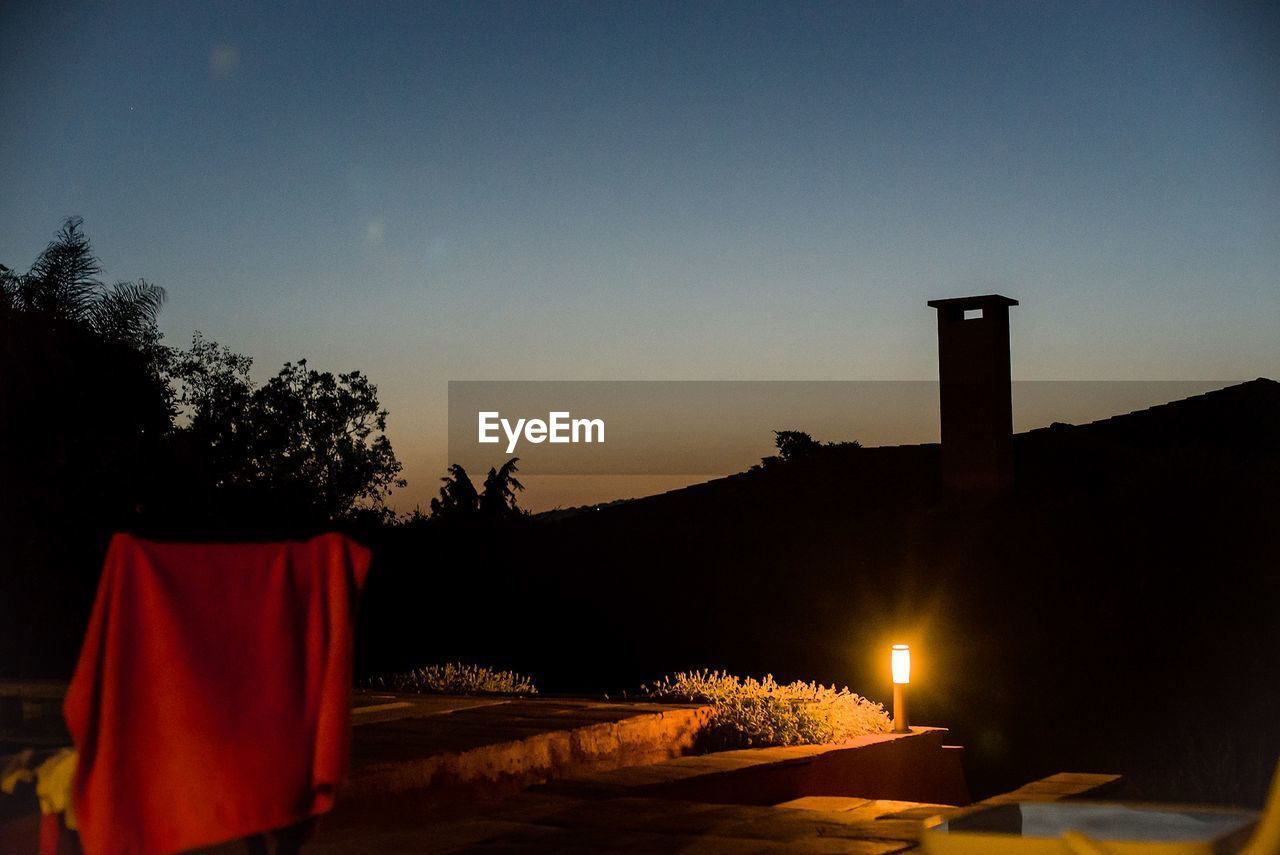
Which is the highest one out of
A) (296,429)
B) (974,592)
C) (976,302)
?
(976,302)

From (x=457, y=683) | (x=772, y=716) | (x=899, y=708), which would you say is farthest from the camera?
(x=457, y=683)

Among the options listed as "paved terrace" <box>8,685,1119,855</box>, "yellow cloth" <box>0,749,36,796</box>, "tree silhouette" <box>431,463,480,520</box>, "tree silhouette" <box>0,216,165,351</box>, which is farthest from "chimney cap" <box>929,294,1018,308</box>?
"tree silhouette" <box>431,463,480,520</box>

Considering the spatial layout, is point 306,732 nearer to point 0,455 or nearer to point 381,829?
point 381,829

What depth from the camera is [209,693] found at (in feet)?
10.6

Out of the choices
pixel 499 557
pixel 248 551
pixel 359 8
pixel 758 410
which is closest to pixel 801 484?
pixel 758 410

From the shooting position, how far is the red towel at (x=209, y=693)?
3127mm

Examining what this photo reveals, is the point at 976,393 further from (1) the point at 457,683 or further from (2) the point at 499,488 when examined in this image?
(2) the point at 499,488

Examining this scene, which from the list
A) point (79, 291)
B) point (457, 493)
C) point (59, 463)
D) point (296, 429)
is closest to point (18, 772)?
point (59, 463)

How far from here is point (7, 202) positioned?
14531 millimetres

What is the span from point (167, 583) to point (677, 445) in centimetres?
1869
